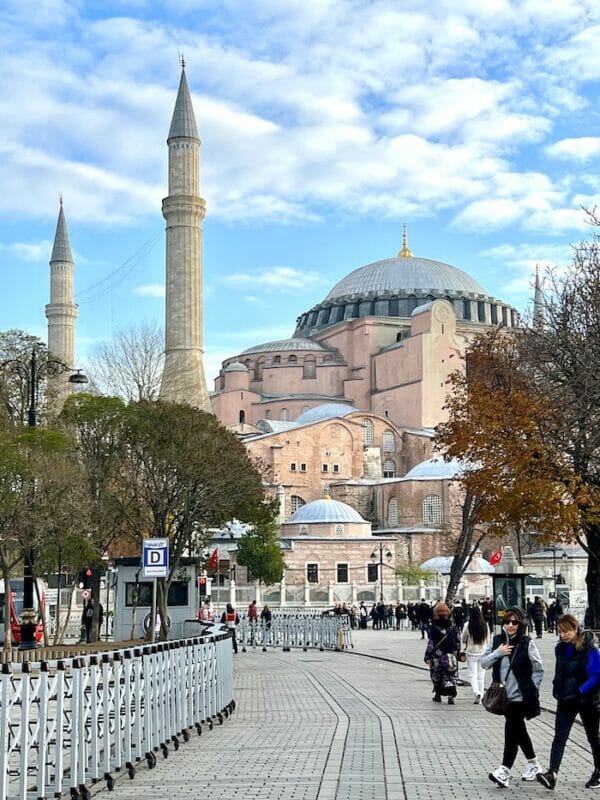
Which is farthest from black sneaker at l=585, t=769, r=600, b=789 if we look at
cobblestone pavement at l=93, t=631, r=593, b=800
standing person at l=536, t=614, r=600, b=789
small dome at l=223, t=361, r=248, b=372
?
small dome at l=223, t=361, r=248, b=372

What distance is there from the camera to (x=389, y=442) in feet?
251

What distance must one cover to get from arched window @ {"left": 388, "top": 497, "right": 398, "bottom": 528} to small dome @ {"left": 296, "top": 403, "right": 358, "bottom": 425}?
7.91 m

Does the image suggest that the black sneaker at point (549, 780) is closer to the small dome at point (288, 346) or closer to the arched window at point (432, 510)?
the arched window at point (432, 510)

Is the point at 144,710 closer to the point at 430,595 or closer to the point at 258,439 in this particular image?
the point at 430,595

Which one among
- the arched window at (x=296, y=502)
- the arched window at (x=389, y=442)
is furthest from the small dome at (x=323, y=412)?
the arched window at (x=296, y=502)

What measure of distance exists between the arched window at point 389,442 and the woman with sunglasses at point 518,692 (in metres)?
68.1

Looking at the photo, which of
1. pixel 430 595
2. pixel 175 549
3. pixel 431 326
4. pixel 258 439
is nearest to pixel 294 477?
pixel 258 439

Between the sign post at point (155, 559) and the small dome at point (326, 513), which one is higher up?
the small dome at point (326, 513)

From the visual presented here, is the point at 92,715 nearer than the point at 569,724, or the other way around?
the point at 92,715

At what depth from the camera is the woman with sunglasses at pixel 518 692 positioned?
7828 millimetres

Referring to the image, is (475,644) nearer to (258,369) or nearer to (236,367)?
(236,367)

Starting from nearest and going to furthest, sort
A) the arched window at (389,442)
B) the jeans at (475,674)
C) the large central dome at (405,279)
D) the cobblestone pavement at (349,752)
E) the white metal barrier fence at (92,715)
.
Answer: the white metal barrier fence at (92,715), the cobblestone pavement at (349,752), the jeans at (475,674), the arched window at (389,442), the large central dome at (405,279)

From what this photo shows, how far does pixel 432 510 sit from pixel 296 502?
348 inches

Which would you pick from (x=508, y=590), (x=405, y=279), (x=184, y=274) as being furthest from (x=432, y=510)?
(x=508, y=590)
